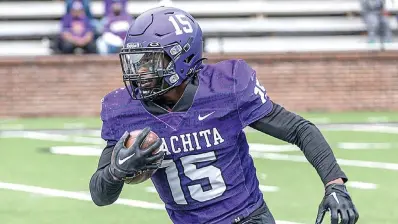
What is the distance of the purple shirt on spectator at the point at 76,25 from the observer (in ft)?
46.3

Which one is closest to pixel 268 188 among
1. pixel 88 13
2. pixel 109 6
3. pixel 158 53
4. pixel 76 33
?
pixel 158 53

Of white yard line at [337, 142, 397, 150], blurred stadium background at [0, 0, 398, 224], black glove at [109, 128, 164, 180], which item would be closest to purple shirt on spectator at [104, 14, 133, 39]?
blurred stadium background at [0, 0, 398, 224]

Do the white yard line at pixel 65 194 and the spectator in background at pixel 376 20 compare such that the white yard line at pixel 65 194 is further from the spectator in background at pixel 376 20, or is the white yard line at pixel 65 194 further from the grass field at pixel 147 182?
the spectator in background at pixel 376 20

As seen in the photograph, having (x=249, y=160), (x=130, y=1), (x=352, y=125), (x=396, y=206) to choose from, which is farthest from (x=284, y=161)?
(x=130, y=1)

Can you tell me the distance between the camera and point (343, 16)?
16750mm

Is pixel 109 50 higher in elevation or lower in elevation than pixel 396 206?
lower

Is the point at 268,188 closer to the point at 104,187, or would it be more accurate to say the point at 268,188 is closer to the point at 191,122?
the point at 191,122

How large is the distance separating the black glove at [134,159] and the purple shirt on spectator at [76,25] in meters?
10.6

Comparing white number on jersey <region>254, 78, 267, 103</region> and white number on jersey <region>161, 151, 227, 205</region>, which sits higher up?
white number on jersey <region>254, 78, 267, 103</region>

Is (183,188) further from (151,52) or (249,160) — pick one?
(151,52)

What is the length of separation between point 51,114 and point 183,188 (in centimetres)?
960

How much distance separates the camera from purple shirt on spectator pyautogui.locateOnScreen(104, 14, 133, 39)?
1396cm

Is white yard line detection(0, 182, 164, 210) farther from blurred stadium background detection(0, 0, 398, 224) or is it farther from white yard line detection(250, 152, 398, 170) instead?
white yard line detection(250, 152, 398, 170)

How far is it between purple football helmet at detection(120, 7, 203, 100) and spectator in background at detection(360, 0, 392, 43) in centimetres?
1115
